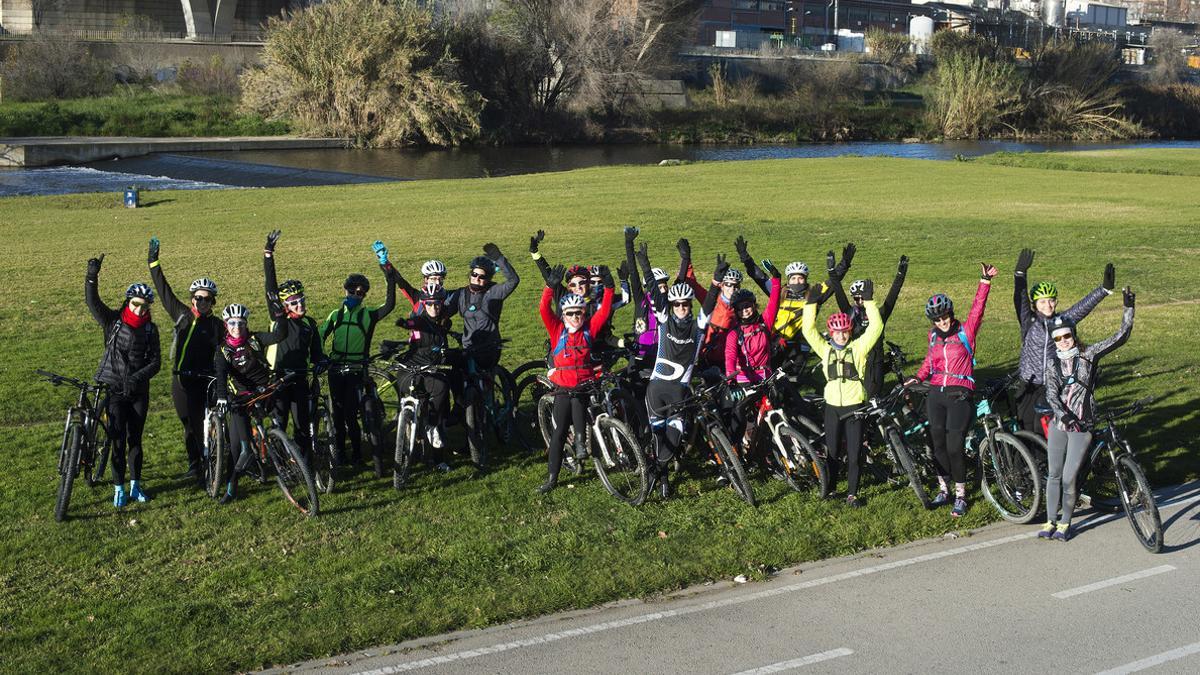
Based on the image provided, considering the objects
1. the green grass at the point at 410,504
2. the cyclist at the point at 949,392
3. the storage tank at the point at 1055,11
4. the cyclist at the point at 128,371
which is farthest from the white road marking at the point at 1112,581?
the storage tank at the point at 1055,11

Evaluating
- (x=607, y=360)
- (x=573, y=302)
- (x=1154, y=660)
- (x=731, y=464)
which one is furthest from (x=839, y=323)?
(x=1154, y=660)

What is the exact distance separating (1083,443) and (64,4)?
10556 centimetres

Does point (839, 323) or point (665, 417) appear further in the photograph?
point (665, 417)

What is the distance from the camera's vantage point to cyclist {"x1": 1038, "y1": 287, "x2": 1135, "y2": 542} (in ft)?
33.7

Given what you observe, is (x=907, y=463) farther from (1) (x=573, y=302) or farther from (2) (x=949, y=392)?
(1) (x=573, y=302)

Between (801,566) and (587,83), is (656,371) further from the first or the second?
(587,83)

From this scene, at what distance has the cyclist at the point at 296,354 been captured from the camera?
40.3 ft

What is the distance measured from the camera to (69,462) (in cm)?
1105

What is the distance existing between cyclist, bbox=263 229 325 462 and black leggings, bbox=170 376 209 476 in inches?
27.4

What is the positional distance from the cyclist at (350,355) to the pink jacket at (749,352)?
362 cm

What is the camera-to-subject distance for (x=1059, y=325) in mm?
10305

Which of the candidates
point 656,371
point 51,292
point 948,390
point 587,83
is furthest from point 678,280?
point 587,83

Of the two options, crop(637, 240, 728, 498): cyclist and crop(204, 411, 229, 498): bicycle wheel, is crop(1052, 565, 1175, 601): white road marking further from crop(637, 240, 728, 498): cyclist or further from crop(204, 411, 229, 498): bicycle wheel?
crop(204, 411, 229, 498): bicycle wheel

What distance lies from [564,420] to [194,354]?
140 inches
